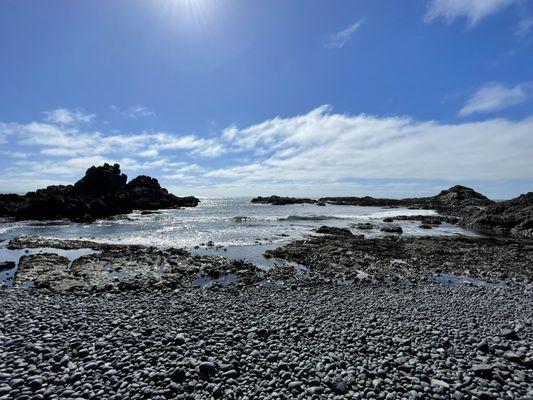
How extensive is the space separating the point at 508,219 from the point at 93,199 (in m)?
82.9

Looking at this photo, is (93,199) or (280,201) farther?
(280,201)

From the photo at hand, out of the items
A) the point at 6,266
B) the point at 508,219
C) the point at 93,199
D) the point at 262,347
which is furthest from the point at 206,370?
the point at 93,199

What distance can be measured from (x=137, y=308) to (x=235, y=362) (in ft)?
19.6

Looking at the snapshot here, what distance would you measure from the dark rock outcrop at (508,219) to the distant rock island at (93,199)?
66.0 meters

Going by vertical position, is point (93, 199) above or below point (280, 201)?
above

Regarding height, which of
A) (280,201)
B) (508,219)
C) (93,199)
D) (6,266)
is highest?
(93,199)

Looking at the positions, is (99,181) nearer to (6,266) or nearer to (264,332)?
(6,266)

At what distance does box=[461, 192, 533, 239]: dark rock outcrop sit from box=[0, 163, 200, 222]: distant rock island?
6597 centimetres

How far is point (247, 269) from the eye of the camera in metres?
19.8

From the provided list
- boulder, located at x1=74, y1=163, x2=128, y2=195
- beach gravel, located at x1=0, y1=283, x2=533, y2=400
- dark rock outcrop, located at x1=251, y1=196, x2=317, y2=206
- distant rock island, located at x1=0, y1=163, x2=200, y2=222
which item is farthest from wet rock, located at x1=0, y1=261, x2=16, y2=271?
dark rock outcrop, located at x1=251, y1=196, x2=317, y2=206

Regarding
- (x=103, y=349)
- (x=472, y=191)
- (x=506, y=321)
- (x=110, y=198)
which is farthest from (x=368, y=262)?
(x=472, y=191)

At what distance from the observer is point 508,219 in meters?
42.4

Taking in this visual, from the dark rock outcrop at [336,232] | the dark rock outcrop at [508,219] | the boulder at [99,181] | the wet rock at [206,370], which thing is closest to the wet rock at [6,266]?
the wet rock at [206,370]

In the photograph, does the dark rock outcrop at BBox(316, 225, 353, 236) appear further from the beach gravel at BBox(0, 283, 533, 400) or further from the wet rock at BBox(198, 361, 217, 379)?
the wet rock at BBox(198, 361, 217, 379)
